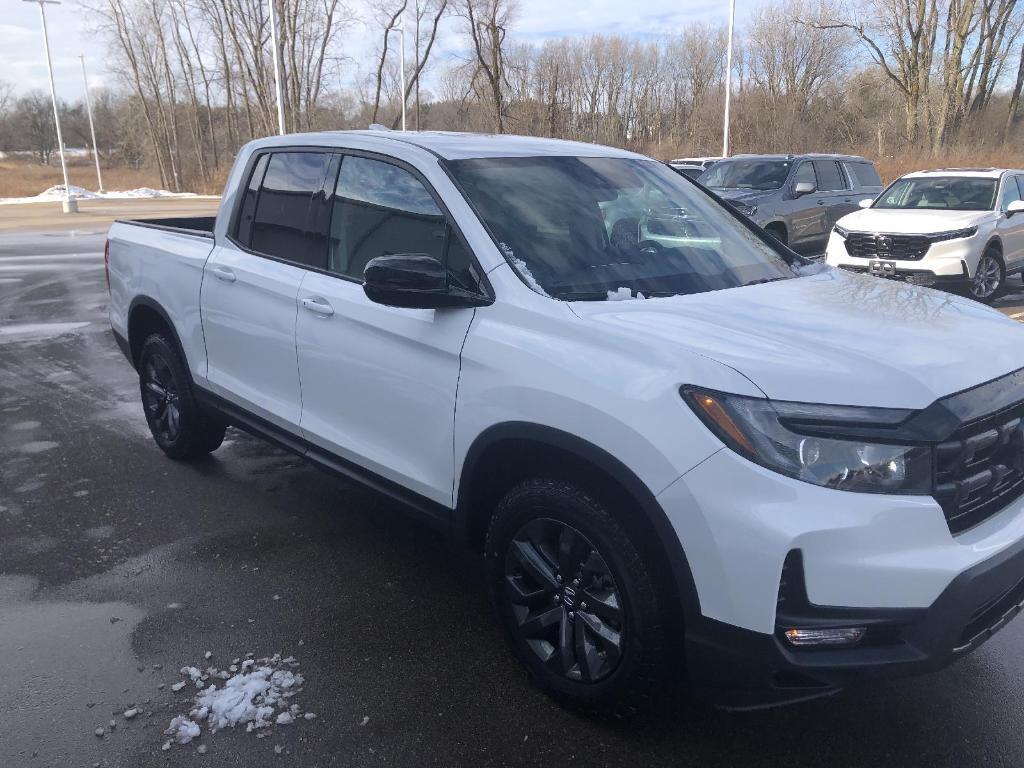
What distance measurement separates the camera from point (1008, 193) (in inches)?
450

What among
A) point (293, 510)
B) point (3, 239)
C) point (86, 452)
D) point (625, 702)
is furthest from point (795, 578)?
point (3, 239)

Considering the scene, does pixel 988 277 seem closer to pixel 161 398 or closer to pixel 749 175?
pixel 749 175

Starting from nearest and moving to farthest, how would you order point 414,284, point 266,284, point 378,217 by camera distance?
point 414,284 < point 378,217 < point 266,284

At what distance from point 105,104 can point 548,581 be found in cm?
8709

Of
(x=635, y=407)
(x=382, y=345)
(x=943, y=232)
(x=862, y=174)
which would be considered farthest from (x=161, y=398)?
(x=862, y=174)

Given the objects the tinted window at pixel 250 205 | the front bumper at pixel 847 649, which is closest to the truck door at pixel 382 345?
the tinted window at pixel 250 205

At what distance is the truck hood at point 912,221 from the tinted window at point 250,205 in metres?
8.25

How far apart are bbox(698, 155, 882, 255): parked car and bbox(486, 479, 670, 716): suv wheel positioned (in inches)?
392

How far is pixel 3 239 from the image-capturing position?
2077cm

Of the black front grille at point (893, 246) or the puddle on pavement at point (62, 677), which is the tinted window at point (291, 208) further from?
the black front grille at point (893, 246)

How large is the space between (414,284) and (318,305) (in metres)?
0.88

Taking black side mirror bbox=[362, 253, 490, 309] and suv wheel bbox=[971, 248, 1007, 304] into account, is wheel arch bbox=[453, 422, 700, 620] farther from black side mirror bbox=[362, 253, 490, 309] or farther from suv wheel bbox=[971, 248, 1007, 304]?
suv wheel bbox=[971, 248, 1007, 304]

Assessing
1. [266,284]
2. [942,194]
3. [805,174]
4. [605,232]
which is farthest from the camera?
[805,174]

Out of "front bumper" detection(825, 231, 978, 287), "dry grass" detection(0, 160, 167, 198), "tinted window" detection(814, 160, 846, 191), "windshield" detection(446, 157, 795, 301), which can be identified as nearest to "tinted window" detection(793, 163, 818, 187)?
"tinted window" detection(814, 160, 846, 191)
